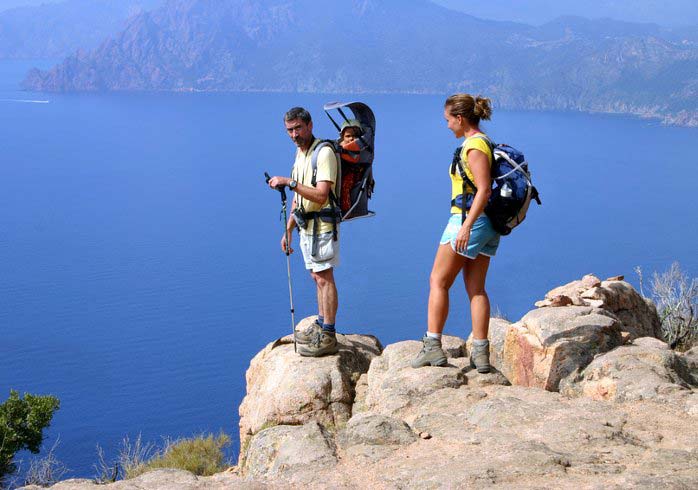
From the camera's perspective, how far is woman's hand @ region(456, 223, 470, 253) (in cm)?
581

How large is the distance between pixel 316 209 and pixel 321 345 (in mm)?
1304

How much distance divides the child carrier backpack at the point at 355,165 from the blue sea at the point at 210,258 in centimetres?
4488

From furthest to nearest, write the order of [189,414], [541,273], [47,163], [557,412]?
[47,163] → [541,273] → [189,414] → [557,412]

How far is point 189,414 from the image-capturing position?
2586 inches

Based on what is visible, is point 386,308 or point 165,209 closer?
point 386,308

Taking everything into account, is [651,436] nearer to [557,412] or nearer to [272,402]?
[557,412]

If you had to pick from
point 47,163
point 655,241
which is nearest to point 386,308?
point 655,241

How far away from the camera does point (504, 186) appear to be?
232 inches

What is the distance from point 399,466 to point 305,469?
24.2 inches

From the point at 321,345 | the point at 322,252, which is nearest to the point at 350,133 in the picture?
the point at 322,252

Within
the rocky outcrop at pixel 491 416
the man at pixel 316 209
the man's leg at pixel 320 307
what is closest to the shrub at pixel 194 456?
the rocky outcrop at pixel 491 416

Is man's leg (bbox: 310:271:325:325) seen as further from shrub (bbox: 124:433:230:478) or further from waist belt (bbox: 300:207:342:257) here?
shrub (bbox: 124:433:230:478)

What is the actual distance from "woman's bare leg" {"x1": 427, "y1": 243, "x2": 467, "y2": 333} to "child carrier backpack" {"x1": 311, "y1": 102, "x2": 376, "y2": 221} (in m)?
1.16

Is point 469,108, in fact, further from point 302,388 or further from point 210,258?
point 210,258
